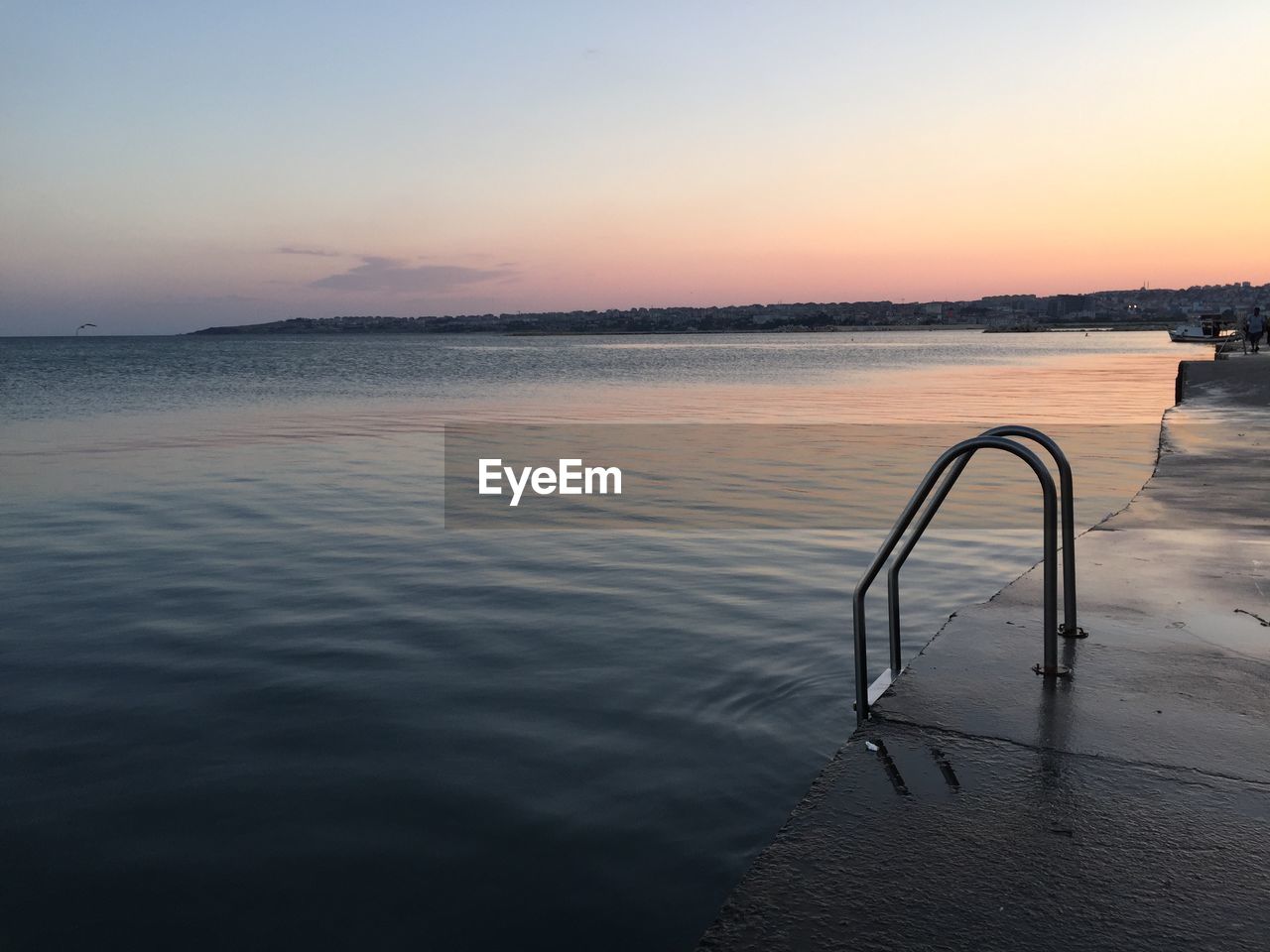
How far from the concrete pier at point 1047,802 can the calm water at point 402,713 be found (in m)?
0.84

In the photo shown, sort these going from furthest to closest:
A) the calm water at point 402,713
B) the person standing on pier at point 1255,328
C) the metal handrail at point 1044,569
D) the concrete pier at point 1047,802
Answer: the person standing on pier at point 1255,328 → the metal handrail at point 1044,569 → the calm water at point 402,713 → the concrete pier at point 1047,802

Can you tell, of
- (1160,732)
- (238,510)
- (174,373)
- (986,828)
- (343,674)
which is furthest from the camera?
(174,373)

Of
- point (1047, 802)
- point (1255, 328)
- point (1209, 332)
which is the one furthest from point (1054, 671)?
point (1209, 332)

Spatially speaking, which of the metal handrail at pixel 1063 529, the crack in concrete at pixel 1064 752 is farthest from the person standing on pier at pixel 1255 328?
the crack in concrete at pixel 1064 752

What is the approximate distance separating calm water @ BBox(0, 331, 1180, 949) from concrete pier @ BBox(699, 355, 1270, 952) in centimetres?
84

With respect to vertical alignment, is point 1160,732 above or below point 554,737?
above

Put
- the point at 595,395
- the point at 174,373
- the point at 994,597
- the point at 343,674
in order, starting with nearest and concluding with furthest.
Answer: the point at 994,597
the point at 343,674
the point at 595,395
the point at 174,373

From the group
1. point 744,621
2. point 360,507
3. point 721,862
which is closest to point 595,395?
point 360,507

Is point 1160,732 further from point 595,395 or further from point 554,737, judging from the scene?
point 595,395

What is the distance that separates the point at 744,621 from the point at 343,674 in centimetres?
265

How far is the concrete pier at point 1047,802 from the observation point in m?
2.51

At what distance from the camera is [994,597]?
5.65 m

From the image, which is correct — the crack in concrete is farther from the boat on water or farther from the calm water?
the boat on water

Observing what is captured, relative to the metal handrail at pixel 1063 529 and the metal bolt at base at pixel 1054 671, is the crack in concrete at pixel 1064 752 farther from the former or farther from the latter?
the metal handrail at pixel 1063 529
